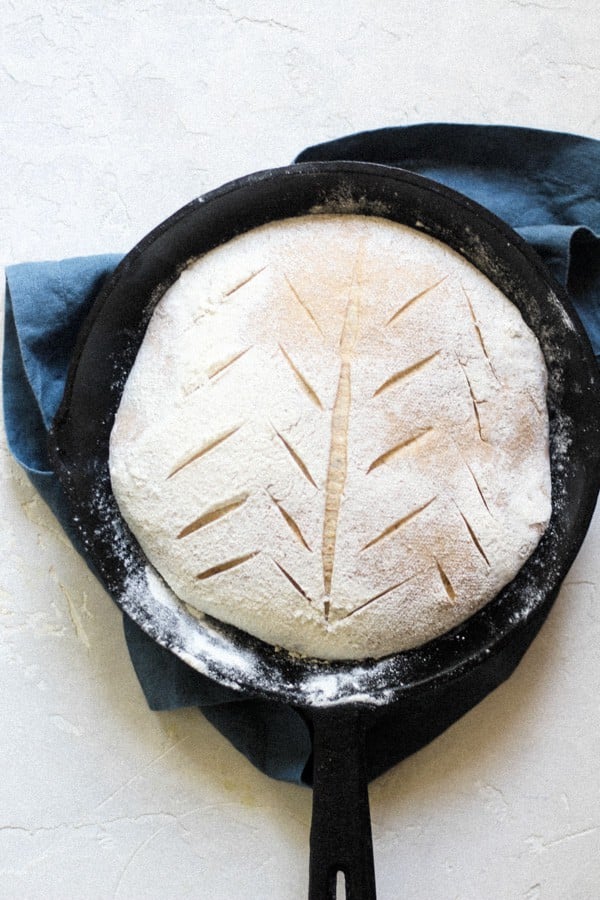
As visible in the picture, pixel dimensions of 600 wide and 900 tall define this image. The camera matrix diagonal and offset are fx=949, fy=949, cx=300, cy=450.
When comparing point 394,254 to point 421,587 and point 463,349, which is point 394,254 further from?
point 421,587

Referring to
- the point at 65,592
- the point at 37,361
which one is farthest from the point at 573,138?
the point at 65,592

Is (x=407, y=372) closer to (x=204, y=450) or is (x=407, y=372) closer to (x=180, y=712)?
(x=204, y=450)

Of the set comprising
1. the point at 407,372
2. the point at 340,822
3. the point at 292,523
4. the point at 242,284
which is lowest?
the point at 340,822

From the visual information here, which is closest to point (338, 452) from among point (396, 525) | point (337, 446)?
point (337, 446)

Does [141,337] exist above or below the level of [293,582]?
above

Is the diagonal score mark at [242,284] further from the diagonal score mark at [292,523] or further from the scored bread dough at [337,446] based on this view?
the diagonal score mark at [292,523]

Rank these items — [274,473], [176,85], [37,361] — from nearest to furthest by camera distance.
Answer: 1. [274,473]
2. [37,361]
3. [176,85]

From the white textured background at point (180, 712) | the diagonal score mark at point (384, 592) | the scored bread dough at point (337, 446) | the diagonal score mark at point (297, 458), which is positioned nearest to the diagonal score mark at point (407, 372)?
the scored bread dough at point (337, 446)
